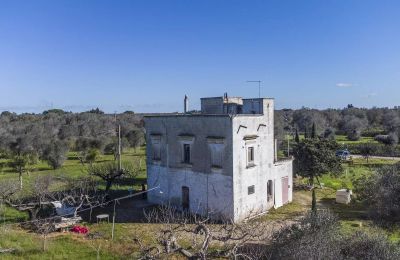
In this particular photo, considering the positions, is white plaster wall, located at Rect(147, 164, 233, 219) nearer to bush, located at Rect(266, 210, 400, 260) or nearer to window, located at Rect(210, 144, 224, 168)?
window, located at Rect(210, 144, 224, 168)

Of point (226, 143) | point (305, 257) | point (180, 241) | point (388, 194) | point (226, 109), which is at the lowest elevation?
point (180, 241)

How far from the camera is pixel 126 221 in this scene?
968 inches

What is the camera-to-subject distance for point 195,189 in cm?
2562

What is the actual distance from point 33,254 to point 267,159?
15.2 metres

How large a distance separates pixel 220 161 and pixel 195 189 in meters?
2.84

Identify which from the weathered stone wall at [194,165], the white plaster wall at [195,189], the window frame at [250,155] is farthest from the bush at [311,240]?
the window frame at [250,155]

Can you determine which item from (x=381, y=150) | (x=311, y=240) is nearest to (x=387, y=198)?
(x=311, y=240)

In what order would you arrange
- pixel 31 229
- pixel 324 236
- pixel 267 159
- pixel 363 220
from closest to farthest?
pixel 324 236 < pixel 31 229 < pixel 363 220 < pixel 267 159

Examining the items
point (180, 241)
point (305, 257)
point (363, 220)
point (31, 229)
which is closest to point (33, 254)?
point (31, 229)

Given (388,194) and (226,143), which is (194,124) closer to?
(226,143)

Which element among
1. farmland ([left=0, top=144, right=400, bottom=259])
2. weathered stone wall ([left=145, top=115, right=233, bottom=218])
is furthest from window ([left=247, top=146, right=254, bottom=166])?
farmland ([left=0, top=144, right=400, bottom=259])

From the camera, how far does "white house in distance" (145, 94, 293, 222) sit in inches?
941

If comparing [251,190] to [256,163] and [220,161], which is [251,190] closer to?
[256,163]

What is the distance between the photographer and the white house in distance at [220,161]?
23906 mm
